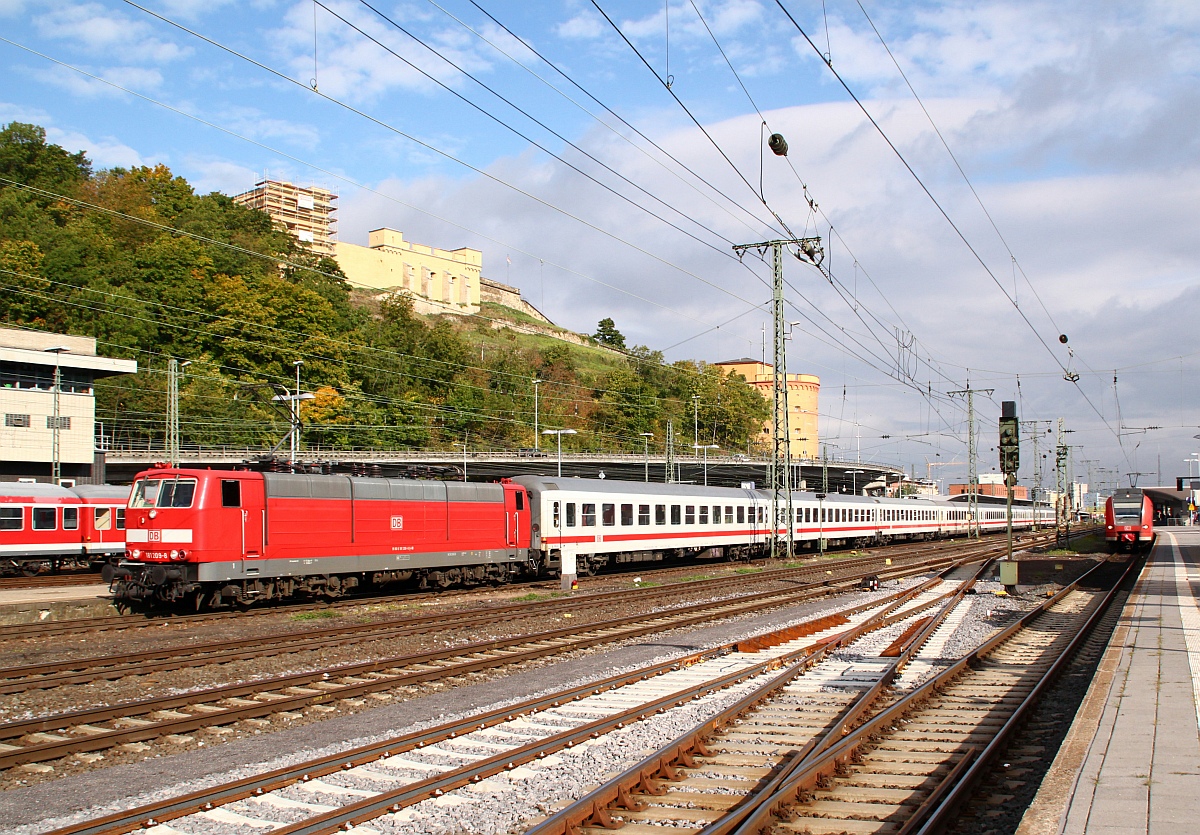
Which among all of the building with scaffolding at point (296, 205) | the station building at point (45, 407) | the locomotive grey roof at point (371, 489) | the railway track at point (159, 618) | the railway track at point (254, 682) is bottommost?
the railway track at point (159, 618)

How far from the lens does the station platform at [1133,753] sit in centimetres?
633

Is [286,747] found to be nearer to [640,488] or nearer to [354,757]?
[354,757]

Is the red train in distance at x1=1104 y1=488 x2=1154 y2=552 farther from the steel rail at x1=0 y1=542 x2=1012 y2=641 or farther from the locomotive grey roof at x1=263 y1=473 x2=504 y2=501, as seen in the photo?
the locomotive grey roof at x1=263 y1=473 x2=504 y2=501

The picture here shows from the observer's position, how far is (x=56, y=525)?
114ft

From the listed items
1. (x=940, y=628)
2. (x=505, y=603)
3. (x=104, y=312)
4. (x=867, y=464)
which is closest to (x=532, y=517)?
(x=505, y=603)

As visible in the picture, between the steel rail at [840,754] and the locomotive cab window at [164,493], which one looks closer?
the steel rail at [840,754]

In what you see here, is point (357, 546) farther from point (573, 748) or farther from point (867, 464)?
point (867, 464)

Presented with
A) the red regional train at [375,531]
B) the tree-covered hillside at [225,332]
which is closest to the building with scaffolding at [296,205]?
the tree-covered hillside at [225,332]

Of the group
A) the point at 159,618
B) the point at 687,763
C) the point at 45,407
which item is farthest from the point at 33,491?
the point at 687,763

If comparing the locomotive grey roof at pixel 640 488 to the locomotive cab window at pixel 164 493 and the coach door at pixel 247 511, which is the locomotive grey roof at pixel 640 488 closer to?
the coach door at pixel 247 511

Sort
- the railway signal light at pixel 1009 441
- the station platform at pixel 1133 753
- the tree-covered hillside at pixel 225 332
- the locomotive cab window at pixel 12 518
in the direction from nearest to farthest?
the station platform at pixel 1133 753
the railway signal light at pixel 1009 441
the locomotive cab window at pixel 12 518
the tree-covered hillside at pixel 225 332

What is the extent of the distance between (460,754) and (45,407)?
4818 centimetres

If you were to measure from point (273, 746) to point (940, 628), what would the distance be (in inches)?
558

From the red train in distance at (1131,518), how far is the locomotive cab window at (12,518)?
49.1 m
